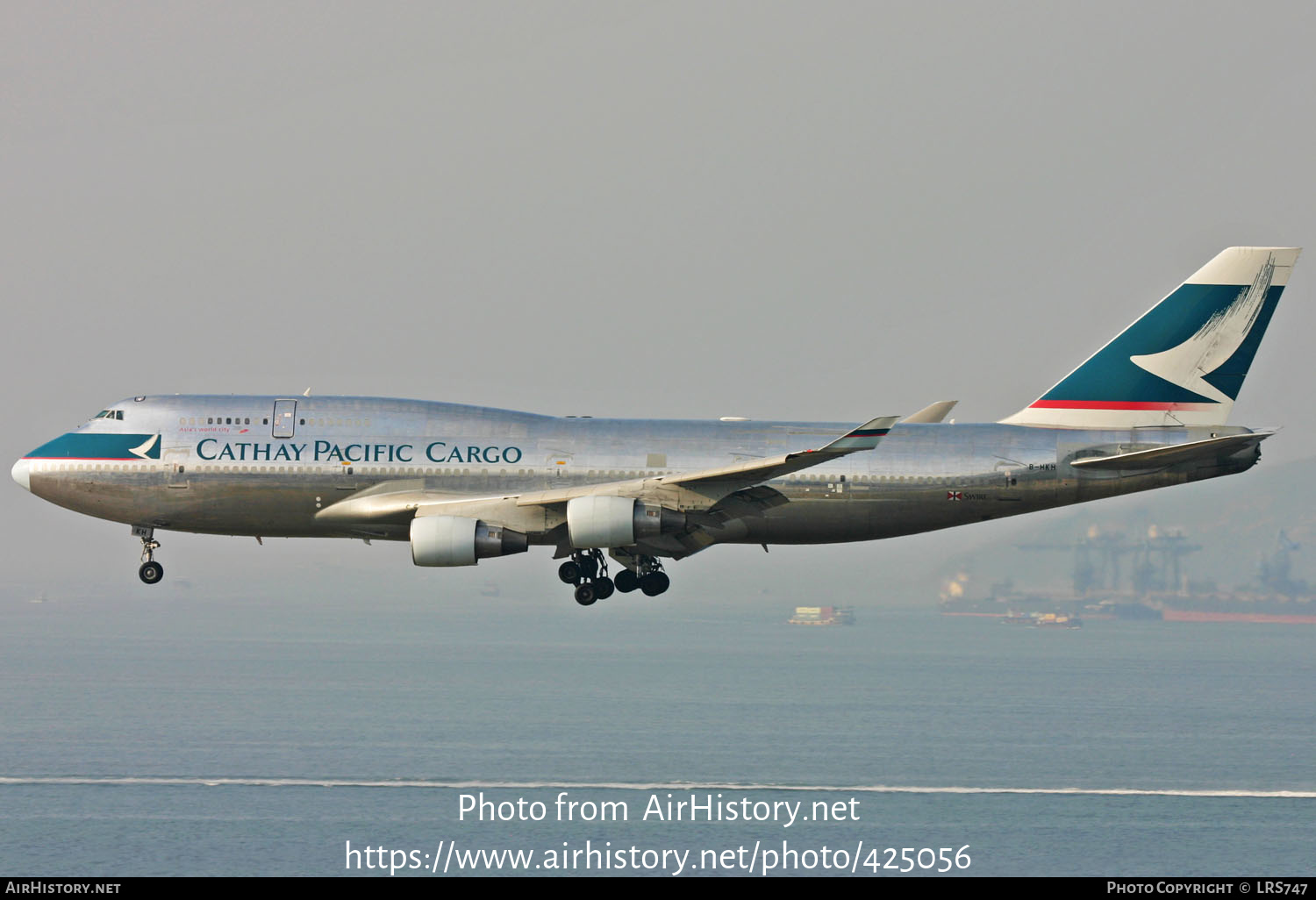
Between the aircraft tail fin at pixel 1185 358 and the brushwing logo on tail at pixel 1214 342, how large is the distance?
34 millimetres

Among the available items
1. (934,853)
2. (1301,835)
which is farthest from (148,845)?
(1301,835)

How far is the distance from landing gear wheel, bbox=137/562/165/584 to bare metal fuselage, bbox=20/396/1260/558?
1.84 meters

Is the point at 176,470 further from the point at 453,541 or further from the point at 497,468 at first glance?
the point at 497,468

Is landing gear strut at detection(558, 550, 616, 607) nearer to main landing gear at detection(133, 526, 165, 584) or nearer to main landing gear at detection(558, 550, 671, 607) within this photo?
main landing gear at detection(558, 550, 671, 607)

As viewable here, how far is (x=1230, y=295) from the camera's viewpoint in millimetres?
55031

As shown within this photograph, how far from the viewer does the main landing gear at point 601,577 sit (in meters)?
50.5

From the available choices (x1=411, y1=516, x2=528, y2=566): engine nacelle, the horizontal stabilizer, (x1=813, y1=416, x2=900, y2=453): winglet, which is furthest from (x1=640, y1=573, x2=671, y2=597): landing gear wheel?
the horizontal stabilizer

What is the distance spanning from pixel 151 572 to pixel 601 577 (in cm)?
1626

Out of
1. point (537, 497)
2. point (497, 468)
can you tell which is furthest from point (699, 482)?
A: point (497, 468)

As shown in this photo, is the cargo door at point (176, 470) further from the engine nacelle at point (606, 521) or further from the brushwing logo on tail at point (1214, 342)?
the brushwing logo on tail at point (1214, 342)

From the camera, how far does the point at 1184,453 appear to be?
161 feet

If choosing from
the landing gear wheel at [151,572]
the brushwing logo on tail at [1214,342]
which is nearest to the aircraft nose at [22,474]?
the landing gear wheel at [151,572]

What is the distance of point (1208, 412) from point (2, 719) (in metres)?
186
